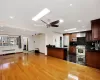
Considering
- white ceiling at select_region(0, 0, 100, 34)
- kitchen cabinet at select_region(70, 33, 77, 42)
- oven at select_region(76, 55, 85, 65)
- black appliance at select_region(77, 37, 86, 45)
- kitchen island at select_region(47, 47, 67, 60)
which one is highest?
white ceiling at select_region(0, 0, 100, 34)

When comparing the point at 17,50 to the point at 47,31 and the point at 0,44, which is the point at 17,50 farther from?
the point at 47,31

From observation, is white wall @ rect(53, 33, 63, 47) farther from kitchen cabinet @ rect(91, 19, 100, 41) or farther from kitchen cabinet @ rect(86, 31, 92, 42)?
kitchen cabinet @ rect(91, 19, 100, 41)

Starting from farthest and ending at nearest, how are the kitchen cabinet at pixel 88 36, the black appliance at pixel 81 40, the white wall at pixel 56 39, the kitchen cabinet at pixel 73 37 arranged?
the white wall at pixel 56 39
the kitchen cabinet at pixel 73 37
the black appliance at pixel 81 40
the kitchen cabinet at pixel 88 36

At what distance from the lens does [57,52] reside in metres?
7.12

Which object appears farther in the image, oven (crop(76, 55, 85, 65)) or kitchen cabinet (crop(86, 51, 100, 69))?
oven (crop(76, 55, 85, 65))

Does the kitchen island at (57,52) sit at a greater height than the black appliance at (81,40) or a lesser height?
lesser

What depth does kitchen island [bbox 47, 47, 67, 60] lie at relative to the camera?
21.4 ft

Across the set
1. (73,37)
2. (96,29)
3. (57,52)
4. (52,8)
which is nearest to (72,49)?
(73,37)

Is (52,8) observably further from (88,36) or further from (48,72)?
(88,36)

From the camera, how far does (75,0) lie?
8.36 feet

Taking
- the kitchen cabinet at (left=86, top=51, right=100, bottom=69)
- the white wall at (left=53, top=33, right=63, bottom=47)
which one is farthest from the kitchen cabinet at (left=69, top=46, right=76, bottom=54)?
the kitchen cabinet at (left=86, top=51, right=100, bottom=69)

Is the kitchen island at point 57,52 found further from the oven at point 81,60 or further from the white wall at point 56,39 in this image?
the white wall at point 56,39

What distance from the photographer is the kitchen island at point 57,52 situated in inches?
256

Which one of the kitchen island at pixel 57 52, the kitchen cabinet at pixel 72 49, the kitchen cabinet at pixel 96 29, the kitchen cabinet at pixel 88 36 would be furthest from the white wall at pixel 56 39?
the kitchen cabinet at pixel 96 29
